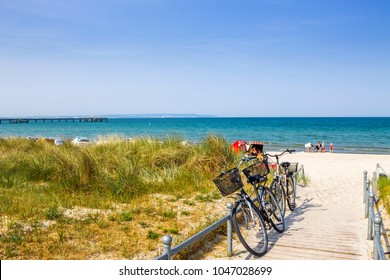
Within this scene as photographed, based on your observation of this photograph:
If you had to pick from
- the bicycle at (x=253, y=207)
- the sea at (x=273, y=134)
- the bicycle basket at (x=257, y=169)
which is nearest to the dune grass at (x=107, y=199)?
the bicycle at (x=253, y=207)

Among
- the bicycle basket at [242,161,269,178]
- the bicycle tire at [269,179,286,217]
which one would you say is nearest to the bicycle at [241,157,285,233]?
the bicycle basket at [242,161,269,178]

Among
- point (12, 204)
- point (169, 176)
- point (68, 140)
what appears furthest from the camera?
point (68, 140)

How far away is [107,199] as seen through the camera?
26.2 feet

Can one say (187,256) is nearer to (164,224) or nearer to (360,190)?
(164,224)

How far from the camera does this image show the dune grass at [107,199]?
5.44 meters

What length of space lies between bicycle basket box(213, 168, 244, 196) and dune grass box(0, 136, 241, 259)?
1.19 meters

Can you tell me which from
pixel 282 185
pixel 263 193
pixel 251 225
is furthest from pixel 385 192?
pixel 251 225

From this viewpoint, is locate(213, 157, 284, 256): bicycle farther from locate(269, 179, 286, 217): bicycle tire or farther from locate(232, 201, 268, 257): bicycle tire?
locate(269, 179, 286, 217): bicycle tire

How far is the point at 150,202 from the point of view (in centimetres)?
796

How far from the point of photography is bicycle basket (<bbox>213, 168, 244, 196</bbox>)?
5.29 meters

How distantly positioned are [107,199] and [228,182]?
371 centimetres

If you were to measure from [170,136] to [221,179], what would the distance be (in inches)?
365
